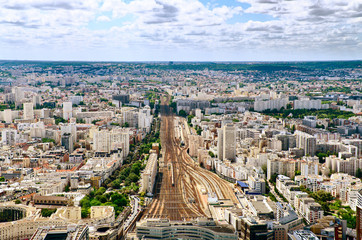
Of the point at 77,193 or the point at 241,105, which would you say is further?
the point at 241,105

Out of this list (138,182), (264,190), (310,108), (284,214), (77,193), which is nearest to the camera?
(284,214)

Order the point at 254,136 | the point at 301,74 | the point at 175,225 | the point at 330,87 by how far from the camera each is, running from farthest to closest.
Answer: the point at 301,74, the point at 330,87, the point at 254,136, the point at 175,225

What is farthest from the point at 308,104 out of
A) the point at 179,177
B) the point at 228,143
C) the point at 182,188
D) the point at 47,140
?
the point at 182,188

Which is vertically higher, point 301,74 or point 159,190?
point 301,74

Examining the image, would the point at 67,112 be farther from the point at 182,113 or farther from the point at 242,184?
the point at 242,184

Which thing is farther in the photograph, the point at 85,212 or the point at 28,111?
the point at 28,111

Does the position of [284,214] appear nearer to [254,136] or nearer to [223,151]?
[223,151]

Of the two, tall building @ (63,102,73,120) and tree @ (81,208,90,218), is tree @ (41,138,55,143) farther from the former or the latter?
tree @ (81,208,90,218)

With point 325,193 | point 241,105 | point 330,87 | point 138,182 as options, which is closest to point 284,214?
point 325,193
